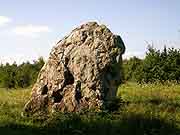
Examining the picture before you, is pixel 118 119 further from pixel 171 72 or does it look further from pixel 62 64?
pixel 171 72

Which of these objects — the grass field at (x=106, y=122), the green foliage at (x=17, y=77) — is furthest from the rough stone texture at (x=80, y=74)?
the green foliage at (x=17, y=77)

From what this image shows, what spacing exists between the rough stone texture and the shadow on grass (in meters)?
1.38

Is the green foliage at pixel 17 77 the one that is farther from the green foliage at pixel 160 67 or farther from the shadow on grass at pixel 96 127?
the shadow on grass at pixel 96 127

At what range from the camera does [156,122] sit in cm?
1241

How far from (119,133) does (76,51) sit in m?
4.11

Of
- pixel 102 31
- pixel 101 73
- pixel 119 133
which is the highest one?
pixel 102 31

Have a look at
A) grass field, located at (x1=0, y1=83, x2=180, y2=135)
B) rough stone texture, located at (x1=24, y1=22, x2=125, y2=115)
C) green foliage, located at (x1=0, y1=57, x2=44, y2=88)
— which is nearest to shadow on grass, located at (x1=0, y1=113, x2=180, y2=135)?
grass field, located at (x1=0, y1=83, x2=180, y2=135)

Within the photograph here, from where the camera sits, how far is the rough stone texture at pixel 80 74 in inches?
559

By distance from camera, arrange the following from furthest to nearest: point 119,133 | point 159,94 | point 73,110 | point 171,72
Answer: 1. point 171,72
2. point 159,94
3. point 73,110
4. point 119,133

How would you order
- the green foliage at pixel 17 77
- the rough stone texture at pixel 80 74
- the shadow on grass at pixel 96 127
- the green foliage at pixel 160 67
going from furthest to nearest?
1. the green foliage at pixel 17 77
2. the green foliage at pixel 160 67
3. the rough stone texture at pixel 80 74
4. the shadow on grass at pixel 96 127

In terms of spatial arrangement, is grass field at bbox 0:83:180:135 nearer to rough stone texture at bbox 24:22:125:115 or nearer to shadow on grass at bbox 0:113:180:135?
shadow on grass at bbox 0:113:180:135

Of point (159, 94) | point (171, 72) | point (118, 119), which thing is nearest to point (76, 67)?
point (118, 119)

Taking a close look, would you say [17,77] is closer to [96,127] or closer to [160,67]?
[160,67]

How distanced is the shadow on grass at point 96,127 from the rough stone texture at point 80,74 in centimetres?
138
